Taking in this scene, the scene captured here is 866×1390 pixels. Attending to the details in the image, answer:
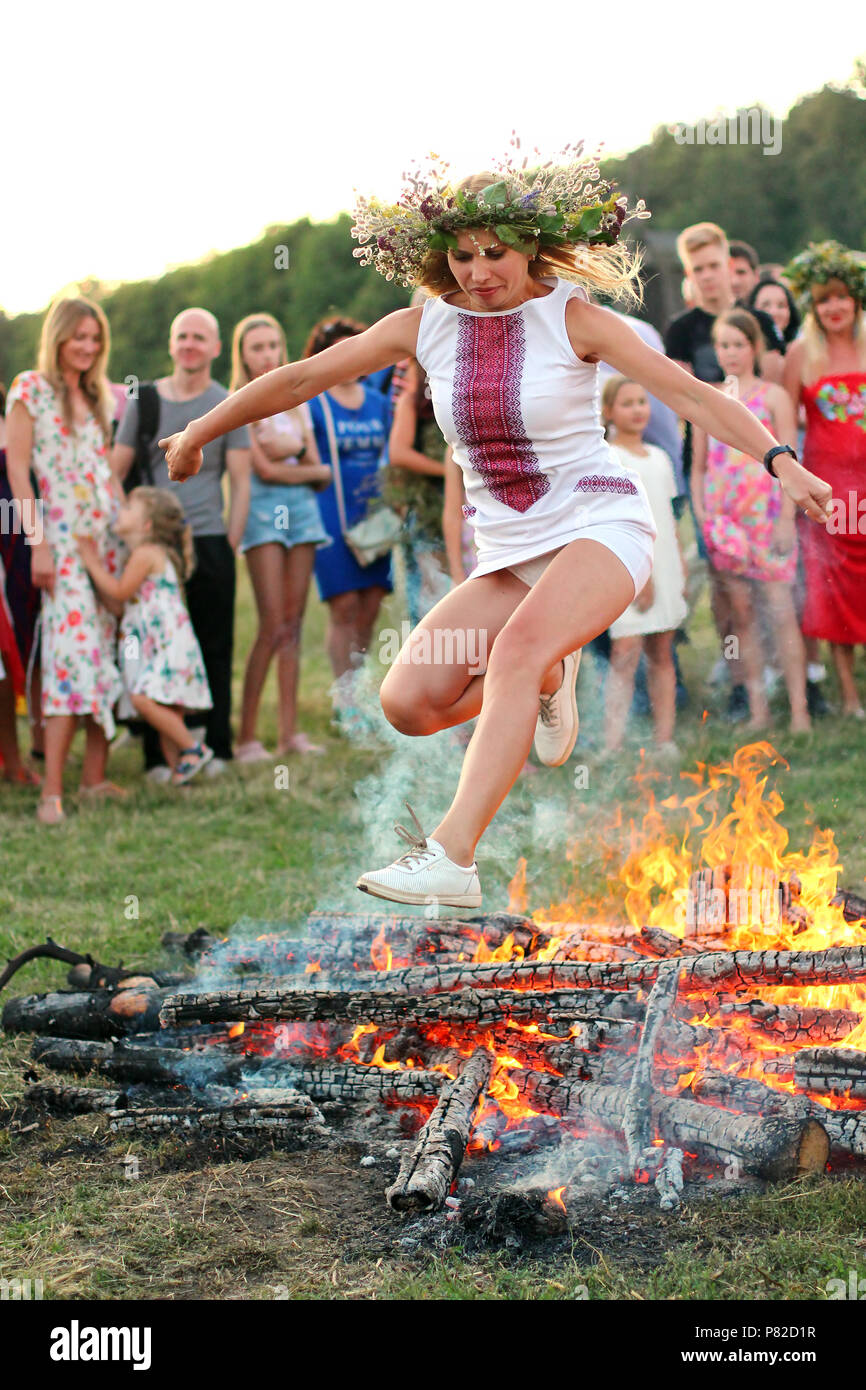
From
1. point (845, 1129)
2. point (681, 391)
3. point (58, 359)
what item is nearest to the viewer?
point (845, 1129)

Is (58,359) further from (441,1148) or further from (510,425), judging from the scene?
(441,1148)

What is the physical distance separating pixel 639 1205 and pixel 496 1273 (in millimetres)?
459

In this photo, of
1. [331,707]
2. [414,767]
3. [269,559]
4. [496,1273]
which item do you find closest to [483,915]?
[496,1273]

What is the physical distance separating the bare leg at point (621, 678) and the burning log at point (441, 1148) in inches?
173

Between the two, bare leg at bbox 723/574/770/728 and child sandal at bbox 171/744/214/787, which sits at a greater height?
bare leg at bbox 723/574/770/728

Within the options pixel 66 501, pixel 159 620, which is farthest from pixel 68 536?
pixel 159 620

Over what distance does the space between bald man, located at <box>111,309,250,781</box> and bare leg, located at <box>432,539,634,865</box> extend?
4.69 m

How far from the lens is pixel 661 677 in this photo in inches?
326

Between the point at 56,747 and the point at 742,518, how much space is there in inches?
163

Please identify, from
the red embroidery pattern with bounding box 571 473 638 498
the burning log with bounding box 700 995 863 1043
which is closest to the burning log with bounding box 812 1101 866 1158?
the burning log with bounding box 700 995 863 1043

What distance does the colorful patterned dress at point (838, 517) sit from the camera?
844 centimetres

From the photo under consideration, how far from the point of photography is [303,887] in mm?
6117

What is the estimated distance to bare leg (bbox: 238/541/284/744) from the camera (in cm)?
870

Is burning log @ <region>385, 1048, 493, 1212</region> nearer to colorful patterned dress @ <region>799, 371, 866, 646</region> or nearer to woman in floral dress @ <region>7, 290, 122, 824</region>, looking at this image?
woman in floral dress @ <region>7, 290, 122, 824</region>
